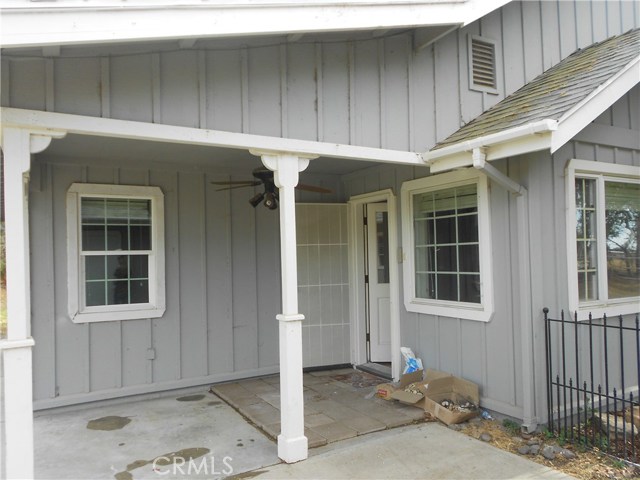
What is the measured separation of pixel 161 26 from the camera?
8.93 ft

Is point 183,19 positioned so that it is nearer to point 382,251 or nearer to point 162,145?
point 162,145

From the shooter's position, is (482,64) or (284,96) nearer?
(284,96)

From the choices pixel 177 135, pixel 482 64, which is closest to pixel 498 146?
pixel 482 64

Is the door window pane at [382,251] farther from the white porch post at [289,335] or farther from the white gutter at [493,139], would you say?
the white porch post at [289,335]

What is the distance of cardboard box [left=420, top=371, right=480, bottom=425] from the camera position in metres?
4.13

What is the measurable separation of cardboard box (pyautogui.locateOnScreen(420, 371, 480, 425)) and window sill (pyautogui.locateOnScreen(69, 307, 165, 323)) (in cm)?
289

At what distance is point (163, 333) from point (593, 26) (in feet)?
19.7

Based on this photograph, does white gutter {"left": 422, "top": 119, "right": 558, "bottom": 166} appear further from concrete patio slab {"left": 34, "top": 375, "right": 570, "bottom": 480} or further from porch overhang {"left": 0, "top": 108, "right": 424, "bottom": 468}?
concrete patio slab {"left": 34, "top": 375, "right": 570, "bottom": 480}

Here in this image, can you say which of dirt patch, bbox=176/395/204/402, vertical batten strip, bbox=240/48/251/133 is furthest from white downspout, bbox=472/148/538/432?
dirt patch, bbox=176/395/204/402

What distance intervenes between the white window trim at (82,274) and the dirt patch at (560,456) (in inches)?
132

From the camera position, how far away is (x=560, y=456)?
3480mm

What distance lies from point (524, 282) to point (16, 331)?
3668mm

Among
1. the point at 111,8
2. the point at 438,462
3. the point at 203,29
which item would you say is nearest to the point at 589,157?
the point at 438,462

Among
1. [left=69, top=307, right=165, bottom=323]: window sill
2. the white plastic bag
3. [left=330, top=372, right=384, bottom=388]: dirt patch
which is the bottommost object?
[left=330, top=372, right=384, bottom=388]: dirt patch
